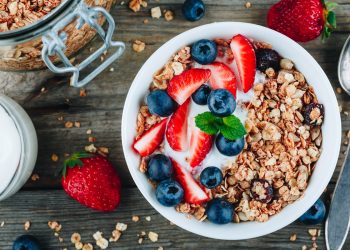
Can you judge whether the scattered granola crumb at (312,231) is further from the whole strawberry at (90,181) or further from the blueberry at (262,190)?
the whole strawberry at (90,181)

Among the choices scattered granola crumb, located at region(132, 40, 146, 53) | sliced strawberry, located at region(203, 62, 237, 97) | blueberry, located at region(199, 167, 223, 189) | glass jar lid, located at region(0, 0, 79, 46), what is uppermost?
glass jar lid, located at region(0, 0, 79, 46)

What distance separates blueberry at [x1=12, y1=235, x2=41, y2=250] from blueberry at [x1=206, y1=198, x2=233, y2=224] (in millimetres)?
A: 372

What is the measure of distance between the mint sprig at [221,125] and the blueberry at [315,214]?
0.25m

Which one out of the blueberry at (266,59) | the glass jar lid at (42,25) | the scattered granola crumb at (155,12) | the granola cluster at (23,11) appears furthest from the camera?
the scattered granola crumb at (155,12)

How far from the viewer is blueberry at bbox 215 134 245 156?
3.56 ft

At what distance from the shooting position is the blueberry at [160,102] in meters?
1.11

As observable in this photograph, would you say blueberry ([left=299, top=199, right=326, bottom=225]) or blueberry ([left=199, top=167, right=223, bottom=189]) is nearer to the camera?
blueberry ([left=199, top=167, right=223, bottom=189])

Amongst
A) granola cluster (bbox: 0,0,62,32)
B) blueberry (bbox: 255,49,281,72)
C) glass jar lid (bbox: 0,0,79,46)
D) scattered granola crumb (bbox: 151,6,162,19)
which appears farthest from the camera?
scattered granola crumb (bbox: 151,6,162,19)

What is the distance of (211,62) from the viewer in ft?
3.74

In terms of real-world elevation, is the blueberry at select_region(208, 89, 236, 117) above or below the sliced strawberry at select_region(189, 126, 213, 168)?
above

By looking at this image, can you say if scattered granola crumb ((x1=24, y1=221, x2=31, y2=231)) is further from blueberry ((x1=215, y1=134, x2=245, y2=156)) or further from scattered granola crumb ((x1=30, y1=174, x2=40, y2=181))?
blueberry ((x1=215, y1=134, x2=245, y2=156))

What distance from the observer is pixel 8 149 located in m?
1.16

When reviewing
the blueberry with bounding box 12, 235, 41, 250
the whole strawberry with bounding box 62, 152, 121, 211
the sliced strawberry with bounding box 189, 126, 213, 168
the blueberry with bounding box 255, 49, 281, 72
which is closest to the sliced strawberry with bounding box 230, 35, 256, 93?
the blueberry with bounding box 255, 49, 281, 72

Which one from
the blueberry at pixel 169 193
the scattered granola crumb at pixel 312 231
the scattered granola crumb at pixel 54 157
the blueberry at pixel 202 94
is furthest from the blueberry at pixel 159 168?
the scattered granola crumb at pixel 312 231
